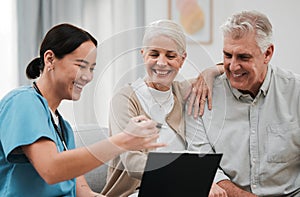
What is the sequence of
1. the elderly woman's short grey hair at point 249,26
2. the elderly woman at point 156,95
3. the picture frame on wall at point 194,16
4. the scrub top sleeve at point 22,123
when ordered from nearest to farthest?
the elderly woman at point 156,95
the scrub top sleeve at point 22,123
the elderly woman's short grey hair at point 249,26
the picture frame on wall at point 194,16

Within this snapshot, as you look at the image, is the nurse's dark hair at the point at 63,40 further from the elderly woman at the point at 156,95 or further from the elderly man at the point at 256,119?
the elderly man at the point at 256,119

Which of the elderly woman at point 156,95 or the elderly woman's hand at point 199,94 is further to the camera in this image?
the elderly woman's hand at point 199,94

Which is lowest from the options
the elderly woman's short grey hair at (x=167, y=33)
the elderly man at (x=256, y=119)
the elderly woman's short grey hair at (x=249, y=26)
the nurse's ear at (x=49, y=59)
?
the elderly man at (x=256, y=119)

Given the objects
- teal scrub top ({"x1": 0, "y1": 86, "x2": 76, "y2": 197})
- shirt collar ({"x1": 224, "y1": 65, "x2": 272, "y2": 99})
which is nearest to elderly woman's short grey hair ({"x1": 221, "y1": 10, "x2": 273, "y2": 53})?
shirt collar ({"x1": 224, "y1": 65, "x2": 272, "y2": 99})

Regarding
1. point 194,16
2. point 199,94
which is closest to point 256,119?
point 199,94

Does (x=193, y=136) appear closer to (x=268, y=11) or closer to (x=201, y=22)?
(x=201, y=22)

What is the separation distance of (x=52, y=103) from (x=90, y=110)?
379 millimetres

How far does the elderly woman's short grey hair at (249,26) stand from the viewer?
1.77 m

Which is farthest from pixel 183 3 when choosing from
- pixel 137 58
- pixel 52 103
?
pixel 137 58

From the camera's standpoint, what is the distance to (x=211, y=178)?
4.33ft

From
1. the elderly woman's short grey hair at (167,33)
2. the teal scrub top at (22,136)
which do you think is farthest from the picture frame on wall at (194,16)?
the elderly woman's short grey hair at (167,33)

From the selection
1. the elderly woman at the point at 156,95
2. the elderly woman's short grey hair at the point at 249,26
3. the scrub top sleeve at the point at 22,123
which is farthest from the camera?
the elderly woman's short grey hair at the point at 249,26

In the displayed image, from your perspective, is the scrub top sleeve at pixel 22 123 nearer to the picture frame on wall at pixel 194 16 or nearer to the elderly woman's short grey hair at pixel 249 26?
the elderly woman's short grey hair at pixel 249 26

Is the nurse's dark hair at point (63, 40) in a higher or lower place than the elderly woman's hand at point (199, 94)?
higher
